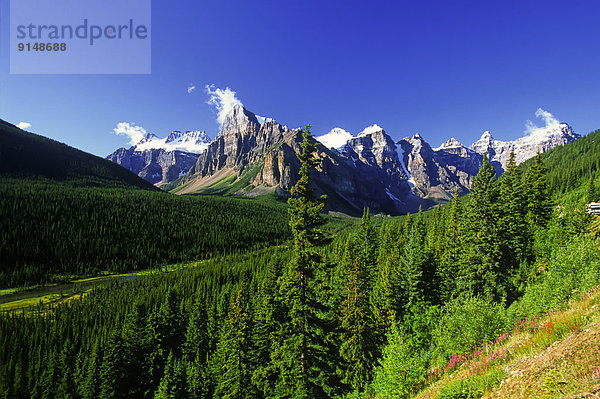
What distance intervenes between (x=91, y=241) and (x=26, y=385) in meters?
107

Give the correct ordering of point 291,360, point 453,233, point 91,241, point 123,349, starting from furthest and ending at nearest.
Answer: point 91,241, point 123,349, point 453,233, point 291,360

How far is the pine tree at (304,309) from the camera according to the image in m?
19.8

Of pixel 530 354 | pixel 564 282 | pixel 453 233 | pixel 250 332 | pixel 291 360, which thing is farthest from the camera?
pixel 453 233

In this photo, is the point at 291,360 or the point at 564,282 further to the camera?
the point at 291,360

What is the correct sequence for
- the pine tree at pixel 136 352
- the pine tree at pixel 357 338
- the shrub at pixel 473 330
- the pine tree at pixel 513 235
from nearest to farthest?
1. the shrub at pixel 473 330
2. the pine tree at pixel 357 338
3. the pine tree at pixel 513 235
4. the pine tree at pixel 136 352

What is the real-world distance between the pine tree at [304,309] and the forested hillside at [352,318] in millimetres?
97

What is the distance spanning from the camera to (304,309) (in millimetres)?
19828

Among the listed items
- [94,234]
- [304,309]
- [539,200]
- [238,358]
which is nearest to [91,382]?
[238,358]

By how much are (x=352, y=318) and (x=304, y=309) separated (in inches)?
553

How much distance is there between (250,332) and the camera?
35.3 m

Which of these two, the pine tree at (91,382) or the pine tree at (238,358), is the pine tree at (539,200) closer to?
the pine tree at (238,358)

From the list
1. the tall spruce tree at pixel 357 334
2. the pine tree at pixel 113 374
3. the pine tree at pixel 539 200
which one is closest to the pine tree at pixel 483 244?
the tall spruce tree at pixel 357 334

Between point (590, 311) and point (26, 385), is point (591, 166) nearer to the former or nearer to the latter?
point (590, 311)

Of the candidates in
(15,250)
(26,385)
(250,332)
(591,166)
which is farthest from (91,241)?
(591,166)
